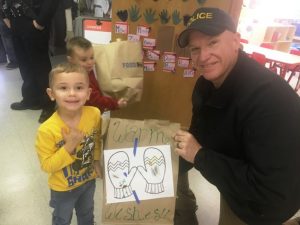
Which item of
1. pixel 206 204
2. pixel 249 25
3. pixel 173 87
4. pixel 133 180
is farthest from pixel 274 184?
pixel 249 25

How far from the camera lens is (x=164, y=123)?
1.17 meters

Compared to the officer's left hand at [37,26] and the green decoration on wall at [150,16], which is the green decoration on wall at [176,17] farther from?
the officer's left hand at [37,26]

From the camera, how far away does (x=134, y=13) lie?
1927mm

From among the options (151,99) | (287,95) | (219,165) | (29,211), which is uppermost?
(287,95)

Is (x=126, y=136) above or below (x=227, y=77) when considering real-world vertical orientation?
below

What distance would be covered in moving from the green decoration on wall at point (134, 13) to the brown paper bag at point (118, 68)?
12.0 inches

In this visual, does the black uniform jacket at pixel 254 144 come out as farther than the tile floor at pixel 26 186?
No

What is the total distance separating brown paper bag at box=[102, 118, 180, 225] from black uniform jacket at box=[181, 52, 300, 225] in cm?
16

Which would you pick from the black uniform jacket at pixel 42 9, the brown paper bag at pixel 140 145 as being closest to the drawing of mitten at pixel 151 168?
the brown paper bag at pixel 140 145

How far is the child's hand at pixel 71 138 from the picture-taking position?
1052mm

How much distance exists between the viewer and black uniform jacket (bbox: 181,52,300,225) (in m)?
0.93

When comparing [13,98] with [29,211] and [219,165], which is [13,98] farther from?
[219,165]

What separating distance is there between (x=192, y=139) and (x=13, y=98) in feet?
8.47

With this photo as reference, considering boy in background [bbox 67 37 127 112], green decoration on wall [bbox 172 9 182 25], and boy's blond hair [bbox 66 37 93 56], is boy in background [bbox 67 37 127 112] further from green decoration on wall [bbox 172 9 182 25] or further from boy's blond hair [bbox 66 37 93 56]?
green decoration on wall [bbox 172 9 182 25]
